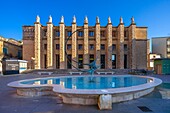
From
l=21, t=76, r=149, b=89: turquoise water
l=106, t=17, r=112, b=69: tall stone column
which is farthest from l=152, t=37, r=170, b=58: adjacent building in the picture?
l=21, t=76, r=149, b=89: turquoise water

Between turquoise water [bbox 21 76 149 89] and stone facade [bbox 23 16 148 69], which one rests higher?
stone facade [bbox 23 16 148 69]

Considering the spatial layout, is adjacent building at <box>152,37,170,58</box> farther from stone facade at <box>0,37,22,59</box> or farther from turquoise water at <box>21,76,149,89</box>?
stone facade at <box>0,37,22,59</box>

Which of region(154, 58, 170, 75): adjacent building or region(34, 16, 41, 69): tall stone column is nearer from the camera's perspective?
region(154, 58, 170, 75): adjacent building

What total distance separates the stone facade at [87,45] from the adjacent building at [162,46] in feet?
49.1

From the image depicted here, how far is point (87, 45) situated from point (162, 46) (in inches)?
1100

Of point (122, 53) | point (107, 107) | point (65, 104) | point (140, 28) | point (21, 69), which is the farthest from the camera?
point (140, 28)

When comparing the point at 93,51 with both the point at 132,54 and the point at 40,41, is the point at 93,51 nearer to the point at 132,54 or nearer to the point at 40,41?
the point at 132,54

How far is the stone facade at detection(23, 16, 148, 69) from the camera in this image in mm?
30812

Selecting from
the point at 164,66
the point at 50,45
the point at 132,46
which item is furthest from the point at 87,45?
the point at 164,66

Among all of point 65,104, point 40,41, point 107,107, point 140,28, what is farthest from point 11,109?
point 140,28

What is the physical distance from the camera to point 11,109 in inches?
191

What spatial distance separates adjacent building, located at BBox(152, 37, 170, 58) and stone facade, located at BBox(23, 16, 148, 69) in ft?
49.1

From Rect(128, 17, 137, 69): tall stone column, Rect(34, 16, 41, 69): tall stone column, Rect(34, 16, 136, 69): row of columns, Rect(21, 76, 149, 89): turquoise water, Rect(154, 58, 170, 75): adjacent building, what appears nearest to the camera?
Rect(21, 76, 149, 89): turquoise water

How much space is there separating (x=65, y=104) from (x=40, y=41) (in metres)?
28.2
